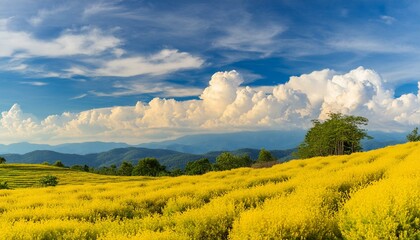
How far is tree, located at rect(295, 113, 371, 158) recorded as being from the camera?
4505 inches

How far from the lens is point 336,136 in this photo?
117 m

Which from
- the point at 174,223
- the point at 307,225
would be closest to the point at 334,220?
the point at 307,225

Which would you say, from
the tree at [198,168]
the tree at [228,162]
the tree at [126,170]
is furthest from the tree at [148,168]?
the tree at [228,162]

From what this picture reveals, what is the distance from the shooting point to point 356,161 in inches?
1240

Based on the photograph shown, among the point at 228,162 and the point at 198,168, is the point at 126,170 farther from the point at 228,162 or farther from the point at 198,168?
the point at 228,162

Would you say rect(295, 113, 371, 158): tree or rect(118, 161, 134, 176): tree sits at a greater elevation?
rect(295, 113, 371, 158): tree

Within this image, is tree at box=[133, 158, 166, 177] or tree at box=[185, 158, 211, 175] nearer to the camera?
tree at box=[185, 158, 211, 175]

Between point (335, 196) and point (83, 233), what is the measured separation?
30.8ft

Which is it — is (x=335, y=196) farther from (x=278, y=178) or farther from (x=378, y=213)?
(x=278, y=178)

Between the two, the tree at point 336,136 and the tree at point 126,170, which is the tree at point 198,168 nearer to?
the tree at point 126,170

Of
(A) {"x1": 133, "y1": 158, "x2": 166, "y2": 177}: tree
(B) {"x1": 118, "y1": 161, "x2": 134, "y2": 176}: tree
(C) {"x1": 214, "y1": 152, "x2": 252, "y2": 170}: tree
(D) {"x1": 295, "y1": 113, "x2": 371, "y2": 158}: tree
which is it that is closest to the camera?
(D) {"x1": 295, "y1": 113, "x2": 371, "y2": 158}: tree

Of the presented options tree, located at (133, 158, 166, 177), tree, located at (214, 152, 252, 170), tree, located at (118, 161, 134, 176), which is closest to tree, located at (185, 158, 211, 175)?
tree, located at (214, 152, 252, 170)

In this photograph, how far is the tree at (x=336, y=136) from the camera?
11444 centimetres

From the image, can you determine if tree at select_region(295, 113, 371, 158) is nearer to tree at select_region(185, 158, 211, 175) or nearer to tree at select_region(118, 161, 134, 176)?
tree at select_region(185, 158, 211, 175)
